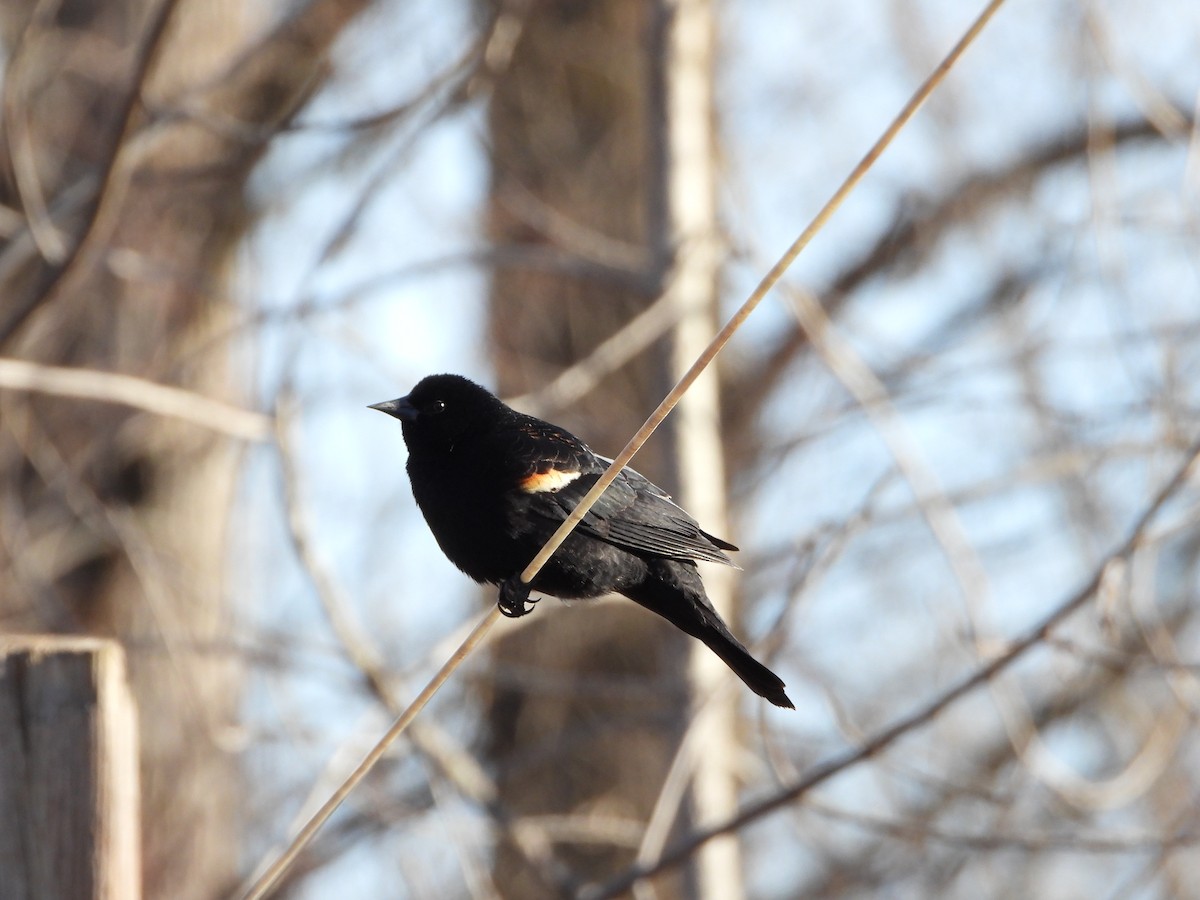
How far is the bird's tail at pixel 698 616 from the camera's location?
2574 millimetres

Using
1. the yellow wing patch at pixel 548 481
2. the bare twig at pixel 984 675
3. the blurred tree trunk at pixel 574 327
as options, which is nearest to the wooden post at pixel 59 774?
the yellow wing patch at pixel 548 481

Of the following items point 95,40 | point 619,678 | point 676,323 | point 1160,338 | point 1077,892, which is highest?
point 95,40

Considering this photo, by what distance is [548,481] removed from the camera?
2.87 m

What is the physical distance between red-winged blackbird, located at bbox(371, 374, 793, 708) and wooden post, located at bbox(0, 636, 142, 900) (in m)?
1.01

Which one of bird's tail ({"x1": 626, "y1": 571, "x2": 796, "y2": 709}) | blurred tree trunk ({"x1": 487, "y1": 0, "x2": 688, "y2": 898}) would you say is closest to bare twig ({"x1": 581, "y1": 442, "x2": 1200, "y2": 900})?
bird's tail ({"x1": 626, "y1": 571, "x2": 796, "y2": 709})

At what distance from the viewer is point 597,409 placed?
6.72 meters

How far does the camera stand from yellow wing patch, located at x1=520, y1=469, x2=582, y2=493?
2842 mm

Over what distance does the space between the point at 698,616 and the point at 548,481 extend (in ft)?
1.45

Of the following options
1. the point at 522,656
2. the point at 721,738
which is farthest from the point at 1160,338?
the point at 522,656

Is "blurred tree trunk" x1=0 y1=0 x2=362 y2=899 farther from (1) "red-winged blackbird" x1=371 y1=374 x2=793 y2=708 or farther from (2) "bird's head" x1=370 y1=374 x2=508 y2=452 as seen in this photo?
(1) "red-winged blackbird" x1=371 y1=374 x2=793 y2=708

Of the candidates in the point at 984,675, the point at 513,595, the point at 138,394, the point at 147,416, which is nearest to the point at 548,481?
the point at 513,595

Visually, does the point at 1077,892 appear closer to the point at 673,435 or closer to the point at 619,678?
the point at 619,678

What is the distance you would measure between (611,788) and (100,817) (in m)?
5.26

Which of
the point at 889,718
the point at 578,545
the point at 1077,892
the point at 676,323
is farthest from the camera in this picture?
the point at 1077,892
